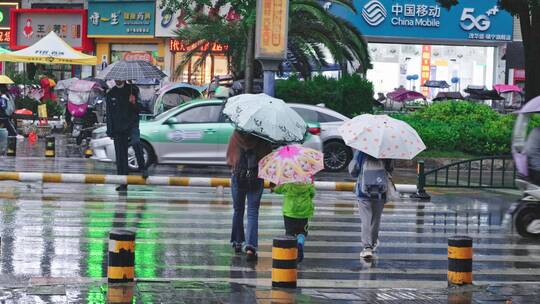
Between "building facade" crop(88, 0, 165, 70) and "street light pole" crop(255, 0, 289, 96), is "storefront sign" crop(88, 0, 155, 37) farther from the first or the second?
"street light pole" crop(255, 0, 289, 96)

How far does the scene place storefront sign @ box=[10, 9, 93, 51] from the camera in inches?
1928

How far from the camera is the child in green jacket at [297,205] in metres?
10.8

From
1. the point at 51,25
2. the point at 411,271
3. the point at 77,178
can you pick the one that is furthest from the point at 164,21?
the point at 411,271

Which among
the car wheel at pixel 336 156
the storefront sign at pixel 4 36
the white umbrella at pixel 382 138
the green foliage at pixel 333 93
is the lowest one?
the car wheel at pixel 336 156

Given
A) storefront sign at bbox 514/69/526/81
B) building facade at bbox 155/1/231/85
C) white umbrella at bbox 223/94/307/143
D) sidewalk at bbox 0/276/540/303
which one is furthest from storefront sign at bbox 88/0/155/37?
sidewalk at bbox 0/276/540/303

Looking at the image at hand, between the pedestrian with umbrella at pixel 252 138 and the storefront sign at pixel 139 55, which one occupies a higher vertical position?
the storefront sign at pixel 139 55

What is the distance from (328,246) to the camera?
12.4 metres

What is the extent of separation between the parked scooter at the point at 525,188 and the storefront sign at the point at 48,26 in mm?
37392

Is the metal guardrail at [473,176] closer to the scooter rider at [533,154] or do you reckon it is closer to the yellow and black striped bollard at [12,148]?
the scooter rider at [533,154]

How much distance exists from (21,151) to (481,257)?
53.5 feet

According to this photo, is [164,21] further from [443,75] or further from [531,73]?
[531,73]

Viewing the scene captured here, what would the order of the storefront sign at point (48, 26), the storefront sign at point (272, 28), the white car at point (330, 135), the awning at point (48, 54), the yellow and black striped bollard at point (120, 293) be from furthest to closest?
the storefront sign at point (48, 26), the awning at point (48, 54), the white car at point (330, 135), the storefront sign at point (272, 28), the yellow and black striped bollard at point (120, 293)

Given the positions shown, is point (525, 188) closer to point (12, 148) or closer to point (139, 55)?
point (12, 148)

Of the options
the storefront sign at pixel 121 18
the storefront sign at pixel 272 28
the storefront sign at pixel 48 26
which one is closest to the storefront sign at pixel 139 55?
the storefront sign at pixel 121 18
